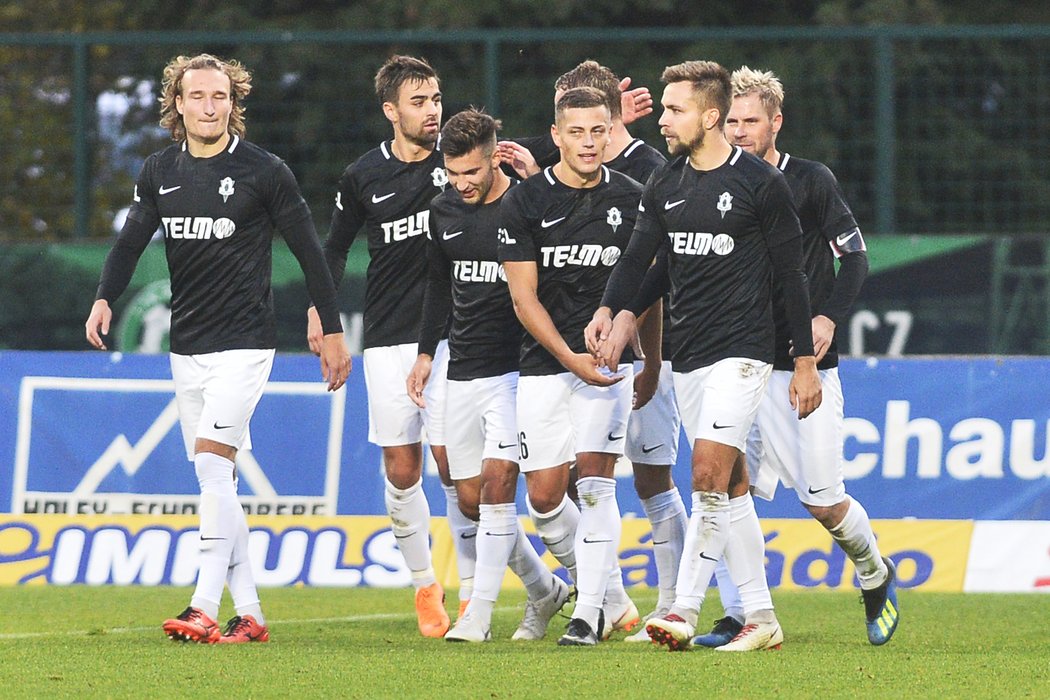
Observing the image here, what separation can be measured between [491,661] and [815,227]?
2.38 metres

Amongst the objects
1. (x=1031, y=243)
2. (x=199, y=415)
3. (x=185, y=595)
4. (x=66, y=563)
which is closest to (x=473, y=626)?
(x=199, y=415)

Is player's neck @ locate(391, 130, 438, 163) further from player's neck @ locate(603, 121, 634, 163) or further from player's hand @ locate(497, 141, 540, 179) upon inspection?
player's neck @ locate(603, 121, 634, 163)

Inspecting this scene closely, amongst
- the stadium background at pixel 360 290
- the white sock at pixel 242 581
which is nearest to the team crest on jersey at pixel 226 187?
the white sock at pixel 242 581

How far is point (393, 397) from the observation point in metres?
9.01

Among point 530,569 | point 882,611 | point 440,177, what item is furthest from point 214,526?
point 882,611

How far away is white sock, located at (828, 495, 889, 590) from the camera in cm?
830

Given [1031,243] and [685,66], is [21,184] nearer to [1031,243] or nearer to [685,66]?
[1031,243]

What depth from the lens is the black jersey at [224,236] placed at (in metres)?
8.23

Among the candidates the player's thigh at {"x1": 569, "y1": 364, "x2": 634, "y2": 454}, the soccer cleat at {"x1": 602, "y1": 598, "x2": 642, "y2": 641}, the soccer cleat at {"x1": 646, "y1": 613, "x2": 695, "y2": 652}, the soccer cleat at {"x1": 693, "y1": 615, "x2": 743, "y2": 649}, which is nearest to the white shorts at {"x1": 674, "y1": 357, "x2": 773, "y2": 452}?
the player's thigh at {"x1": 569, "y1": 364, "x2": 634, "y2": 454}

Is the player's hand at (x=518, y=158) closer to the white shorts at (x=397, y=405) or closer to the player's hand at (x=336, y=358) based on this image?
the white shorts at (x=397, y=405)

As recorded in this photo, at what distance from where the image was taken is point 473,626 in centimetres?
820

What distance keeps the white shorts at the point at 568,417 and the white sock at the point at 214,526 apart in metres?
1.25

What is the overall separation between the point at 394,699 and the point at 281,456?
5.23m

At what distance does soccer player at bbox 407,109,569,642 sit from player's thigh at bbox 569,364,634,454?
0.40 m
